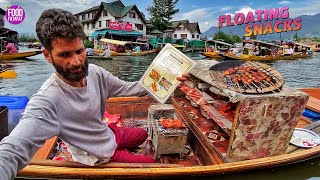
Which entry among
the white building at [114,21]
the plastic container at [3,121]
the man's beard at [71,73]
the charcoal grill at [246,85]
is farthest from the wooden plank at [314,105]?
the white building at [114,21]

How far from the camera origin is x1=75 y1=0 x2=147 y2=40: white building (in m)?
42.5

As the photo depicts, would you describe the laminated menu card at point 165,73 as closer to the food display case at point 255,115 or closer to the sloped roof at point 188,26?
the food display case at point 255,115

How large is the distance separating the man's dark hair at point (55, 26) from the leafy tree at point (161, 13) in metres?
52.4

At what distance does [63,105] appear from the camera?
86.0 inches

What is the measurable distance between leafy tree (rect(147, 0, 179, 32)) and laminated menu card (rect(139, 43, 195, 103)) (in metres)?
51.3

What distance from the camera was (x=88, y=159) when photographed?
113 inches

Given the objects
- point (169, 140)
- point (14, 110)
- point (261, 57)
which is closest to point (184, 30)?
point (261, 57)

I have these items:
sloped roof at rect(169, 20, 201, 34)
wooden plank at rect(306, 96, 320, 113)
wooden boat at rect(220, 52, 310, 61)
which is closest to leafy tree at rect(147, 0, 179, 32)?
sloped roof at rect(169, 20, 201, 34)

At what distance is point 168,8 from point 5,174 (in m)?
55.0

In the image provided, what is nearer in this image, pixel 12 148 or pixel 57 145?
pixel 12 148

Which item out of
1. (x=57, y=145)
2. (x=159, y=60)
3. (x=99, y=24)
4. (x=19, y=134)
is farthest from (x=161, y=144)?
(x=99, y=24)

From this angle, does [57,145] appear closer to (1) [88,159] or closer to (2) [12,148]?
(1) [88,159]

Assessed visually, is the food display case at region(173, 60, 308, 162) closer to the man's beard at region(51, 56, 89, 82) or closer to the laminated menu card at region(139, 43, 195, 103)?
the laminated menu card at region(139, 43, 195, 103)

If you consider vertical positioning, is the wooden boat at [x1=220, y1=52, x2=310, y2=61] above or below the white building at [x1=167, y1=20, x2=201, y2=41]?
below
